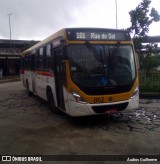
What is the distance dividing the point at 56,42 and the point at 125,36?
2.17 meters

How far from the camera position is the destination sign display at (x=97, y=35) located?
7.29 metres

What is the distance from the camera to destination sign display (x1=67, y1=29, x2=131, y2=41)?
7.29 m

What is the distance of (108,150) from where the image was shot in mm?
5434

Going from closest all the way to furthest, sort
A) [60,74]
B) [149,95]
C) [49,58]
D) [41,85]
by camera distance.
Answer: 1. [60,74]
2. [49,58]
3. [41,85]
4. [149,95]

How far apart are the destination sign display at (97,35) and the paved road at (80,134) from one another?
8.42 ft

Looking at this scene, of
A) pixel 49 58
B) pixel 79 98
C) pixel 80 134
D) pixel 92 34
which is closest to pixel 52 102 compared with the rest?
pixel 49 58

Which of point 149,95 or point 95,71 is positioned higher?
point 95,71

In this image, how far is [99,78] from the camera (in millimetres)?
7188

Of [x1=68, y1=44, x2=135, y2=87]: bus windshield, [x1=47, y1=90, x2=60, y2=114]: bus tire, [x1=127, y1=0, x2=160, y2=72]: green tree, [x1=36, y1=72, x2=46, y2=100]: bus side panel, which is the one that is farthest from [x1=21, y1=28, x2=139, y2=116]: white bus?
[x1=127, y1=0, x2=160, y2=72]: green tree

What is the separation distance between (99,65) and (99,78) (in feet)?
1.22

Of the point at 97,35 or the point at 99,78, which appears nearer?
the point at 99,78

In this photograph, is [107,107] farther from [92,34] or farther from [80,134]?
[92,34]

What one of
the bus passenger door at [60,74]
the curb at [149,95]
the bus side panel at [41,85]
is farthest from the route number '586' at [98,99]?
the curb at [149,95]

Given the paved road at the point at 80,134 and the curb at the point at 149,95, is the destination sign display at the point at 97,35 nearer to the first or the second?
the paved road at the point at 80,134
